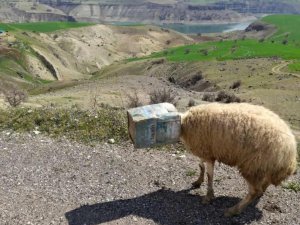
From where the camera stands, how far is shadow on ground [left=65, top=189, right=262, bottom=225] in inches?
343

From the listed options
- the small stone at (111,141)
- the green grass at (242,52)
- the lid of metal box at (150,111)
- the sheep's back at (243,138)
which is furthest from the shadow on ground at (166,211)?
the green grass at (242,52)

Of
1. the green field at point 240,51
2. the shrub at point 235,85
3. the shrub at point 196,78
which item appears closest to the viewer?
the shrub at point 235,85

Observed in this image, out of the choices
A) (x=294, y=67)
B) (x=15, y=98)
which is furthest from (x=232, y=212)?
(x=294, y=67)

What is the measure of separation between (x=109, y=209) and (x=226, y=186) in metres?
2.78

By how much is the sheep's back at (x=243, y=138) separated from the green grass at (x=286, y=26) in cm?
11007

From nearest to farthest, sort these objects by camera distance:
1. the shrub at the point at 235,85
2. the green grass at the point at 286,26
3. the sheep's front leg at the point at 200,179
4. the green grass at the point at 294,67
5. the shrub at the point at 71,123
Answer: the sheep's front leg at the point at 200,179
the shrub at the point at 71,123
the shrub at the point at 235,85
the green grass at the point at 294,67
the green grass at the point at 286,26

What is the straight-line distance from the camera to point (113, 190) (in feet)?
32.4

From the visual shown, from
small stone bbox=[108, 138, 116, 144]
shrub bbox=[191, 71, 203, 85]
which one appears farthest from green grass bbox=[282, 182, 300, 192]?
shrub bbox=[191, 71, 203, 85]

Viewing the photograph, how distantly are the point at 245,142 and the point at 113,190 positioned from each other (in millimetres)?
3188

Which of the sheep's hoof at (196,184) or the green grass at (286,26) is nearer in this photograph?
the sheep's hoof at (196,184)

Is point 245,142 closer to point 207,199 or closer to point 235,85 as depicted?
point 207,199

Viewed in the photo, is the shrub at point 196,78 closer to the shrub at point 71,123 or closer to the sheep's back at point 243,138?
the shrub at point 71,123

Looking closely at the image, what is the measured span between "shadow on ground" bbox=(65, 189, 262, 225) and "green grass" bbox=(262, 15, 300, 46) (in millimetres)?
110325

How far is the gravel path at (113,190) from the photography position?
28.9 ft
